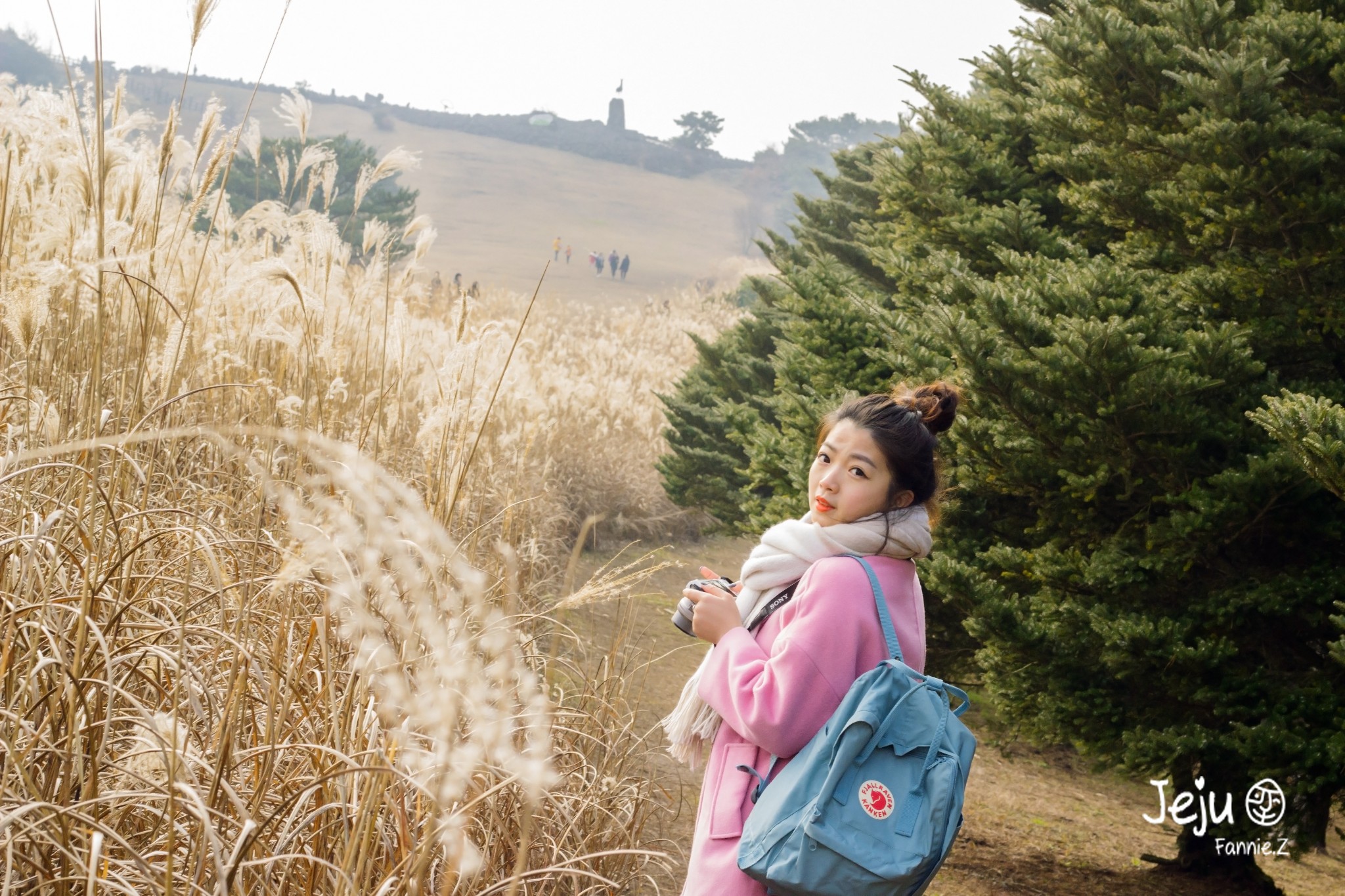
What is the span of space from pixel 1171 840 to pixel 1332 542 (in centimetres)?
195

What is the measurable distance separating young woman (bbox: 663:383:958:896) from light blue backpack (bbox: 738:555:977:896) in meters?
0.10

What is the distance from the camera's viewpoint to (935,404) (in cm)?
230

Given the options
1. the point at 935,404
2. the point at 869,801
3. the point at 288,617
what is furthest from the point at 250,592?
the point at 935,404

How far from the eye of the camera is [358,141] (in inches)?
1176

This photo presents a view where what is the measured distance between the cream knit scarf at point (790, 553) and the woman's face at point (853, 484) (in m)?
0.03

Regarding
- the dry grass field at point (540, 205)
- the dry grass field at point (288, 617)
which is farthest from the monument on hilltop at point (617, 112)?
the dry grass field at point (288, 617)

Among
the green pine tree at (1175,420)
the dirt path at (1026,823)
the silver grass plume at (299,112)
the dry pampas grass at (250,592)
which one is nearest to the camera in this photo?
the dry pampas grass at (250,592)

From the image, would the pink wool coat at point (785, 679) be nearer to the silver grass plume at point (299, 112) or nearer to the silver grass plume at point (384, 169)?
the silver grass plume at point (384, 169)

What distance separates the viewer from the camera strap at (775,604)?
7.13 feet

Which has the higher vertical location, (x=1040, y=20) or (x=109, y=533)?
(x=1040, y=20)

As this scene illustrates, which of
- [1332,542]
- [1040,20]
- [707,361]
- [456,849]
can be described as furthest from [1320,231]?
[707,361]

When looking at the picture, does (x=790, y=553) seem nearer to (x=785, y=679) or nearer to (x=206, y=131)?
(x=785, y=679)

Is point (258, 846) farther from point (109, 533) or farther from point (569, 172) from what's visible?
point (569, 172)

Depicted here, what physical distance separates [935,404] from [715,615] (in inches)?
27.3
